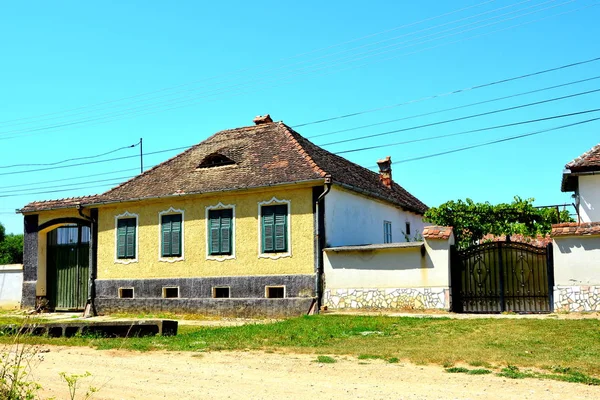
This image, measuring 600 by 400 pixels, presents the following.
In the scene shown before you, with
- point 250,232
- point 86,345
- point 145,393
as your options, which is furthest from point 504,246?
point 145,393

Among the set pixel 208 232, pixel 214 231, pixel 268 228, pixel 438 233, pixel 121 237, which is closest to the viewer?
pixel 438 233

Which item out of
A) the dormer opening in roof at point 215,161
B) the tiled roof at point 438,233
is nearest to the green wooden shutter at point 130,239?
the dormer opening in roof at point 215,161

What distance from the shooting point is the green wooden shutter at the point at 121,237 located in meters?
23.8

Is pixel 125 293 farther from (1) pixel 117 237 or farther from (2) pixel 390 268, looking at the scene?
(2) pixel 390 268

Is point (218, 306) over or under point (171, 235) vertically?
under

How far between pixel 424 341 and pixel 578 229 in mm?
6142

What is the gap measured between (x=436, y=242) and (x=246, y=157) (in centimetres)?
807

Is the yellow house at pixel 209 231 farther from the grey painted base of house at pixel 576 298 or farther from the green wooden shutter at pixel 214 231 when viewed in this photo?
the grey painted base of house at pixel 576 298

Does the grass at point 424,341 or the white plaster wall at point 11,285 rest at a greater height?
the white plaster wall at point 11,285

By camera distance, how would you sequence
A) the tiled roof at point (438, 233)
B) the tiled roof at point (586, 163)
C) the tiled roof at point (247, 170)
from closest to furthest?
the tiled roof at point (438, 233), the tiled roof at point (586, 163), the tiled roof at point (247, 170)

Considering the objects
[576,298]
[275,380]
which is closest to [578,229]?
[576,298]

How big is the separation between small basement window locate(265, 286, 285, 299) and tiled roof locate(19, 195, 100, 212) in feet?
26.2

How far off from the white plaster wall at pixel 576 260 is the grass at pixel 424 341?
2.13m

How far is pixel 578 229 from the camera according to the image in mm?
16125
